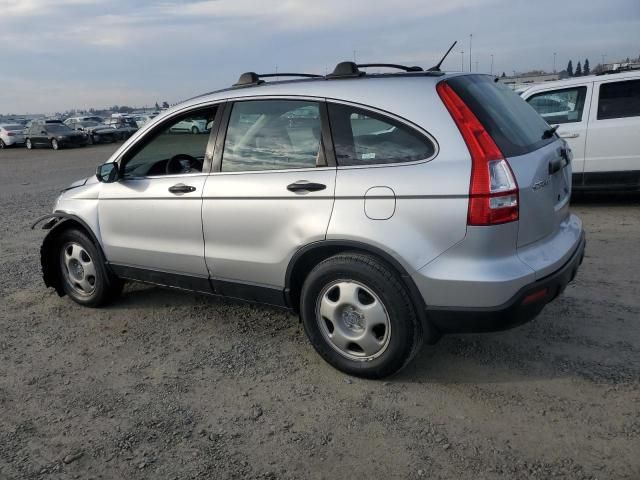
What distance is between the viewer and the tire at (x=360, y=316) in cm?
313

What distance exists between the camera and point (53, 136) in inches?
1180

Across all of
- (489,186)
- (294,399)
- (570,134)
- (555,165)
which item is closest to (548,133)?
(555,165)

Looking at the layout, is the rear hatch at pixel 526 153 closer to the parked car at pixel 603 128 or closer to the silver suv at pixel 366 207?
the silver suv at pixel 366 207

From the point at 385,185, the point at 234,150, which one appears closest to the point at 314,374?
the point at 385,185

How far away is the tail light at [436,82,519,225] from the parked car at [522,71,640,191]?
216 inches

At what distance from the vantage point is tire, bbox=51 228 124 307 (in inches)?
184

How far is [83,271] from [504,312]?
3.55 m

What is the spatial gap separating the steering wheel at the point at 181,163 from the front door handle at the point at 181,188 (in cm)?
19

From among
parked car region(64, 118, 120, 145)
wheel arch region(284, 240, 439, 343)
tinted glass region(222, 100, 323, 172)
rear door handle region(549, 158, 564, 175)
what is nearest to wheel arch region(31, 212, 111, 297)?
tinted glass region(222, 100, 323, 172)

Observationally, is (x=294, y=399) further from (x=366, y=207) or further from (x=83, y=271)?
(x=83, y=271)

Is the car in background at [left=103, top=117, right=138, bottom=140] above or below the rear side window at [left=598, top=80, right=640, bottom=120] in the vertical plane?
below

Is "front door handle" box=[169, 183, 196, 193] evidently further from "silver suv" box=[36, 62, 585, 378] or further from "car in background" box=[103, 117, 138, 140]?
"car in background" box=[103, 117, 138, 140]

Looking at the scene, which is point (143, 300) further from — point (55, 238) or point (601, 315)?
point (601, 315)

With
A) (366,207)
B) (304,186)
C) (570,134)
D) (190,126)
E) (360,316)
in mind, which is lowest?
(360,316)
